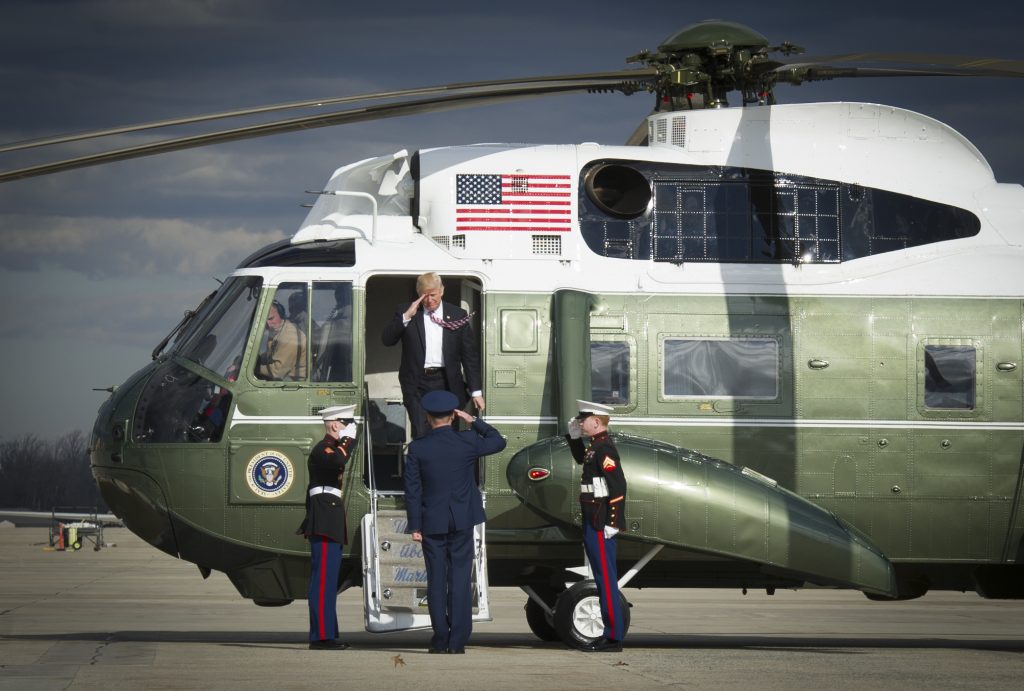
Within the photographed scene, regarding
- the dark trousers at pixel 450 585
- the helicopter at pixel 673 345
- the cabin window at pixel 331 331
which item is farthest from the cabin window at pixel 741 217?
the dark trousers at pixel 450 585

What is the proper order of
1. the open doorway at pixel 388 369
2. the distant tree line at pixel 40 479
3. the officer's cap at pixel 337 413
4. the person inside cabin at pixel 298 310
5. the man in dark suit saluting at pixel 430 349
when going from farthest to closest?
the distant tree line at pixel 40 479
the open doorway at pixel 388 369
the person inside cabin at pixel 298 310
the man in dark suit saluting at pixel 430 349
the officer's cap at pixel 337 413

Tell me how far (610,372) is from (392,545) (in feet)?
7.74

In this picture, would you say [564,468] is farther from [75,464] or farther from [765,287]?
[75,464]

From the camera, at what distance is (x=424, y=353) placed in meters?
11.8

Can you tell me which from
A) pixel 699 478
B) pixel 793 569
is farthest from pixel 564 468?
pixel 793 569

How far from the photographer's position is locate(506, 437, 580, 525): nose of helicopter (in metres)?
11.4

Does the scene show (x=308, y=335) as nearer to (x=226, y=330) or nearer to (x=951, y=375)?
(x=226, y=330)

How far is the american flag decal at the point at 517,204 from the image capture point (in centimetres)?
1252

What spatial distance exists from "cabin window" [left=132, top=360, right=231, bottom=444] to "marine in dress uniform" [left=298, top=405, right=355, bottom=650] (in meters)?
1.12

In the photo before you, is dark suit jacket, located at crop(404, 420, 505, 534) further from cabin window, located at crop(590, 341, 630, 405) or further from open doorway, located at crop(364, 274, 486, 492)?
cabin window, located at crop(590, 341, 630, 405)

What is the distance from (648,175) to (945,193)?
2.68m

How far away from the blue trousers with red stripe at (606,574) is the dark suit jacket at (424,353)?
1.54 m

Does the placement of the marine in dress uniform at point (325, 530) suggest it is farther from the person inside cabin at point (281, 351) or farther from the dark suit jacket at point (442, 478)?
the person inside cabin at point (281, 351)

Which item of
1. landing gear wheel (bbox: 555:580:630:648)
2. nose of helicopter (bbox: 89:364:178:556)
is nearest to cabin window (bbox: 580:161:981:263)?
landing gear wheel (bbox: 555:580:630:648)
